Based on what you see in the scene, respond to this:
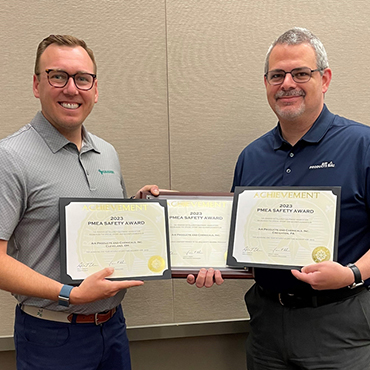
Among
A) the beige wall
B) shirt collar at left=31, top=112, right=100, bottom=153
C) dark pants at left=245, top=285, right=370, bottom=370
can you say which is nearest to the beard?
the beige wall

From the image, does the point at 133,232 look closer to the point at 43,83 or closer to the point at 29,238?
the point at 29,238

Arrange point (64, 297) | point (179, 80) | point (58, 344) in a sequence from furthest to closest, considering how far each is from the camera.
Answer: point (179, 80) < point (58, 344) < point (64, 297)

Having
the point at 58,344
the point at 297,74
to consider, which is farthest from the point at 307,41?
the point at 58,344

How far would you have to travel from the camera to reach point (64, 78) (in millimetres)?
1381

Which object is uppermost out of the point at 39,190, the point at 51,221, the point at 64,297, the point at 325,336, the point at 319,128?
the point at 319,128

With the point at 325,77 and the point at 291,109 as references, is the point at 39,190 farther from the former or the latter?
the point at 325,77

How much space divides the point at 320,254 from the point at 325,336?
0.39 meters

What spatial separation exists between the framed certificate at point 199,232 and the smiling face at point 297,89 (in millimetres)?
440

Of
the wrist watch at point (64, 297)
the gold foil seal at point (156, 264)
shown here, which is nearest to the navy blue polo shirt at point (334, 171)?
the gold foil seal at point (156, 264)

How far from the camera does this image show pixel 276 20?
199 cm

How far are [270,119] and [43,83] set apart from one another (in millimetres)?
1244

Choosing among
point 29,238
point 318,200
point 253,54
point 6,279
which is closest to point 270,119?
point 253,54

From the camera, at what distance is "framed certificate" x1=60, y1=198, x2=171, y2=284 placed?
4.26 ft

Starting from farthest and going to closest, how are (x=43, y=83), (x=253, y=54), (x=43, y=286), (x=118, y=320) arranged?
(x=253, y=54) → (x=118, y=320) → (x=43, y=83) → (x=43, y=286)
